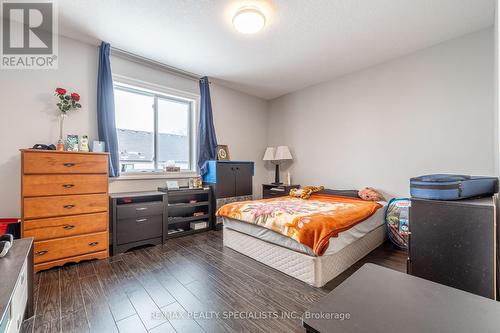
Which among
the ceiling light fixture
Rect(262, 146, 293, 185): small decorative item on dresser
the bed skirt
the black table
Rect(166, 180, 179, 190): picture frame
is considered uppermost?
the ceiling light fixture

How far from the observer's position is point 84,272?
2.15 meters

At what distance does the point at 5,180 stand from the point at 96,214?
1023 millimetres

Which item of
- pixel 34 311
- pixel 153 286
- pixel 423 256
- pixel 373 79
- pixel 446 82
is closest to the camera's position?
pixel 423 256

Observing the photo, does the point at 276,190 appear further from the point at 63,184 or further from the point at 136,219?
the point at 63,184

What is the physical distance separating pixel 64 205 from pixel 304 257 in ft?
8.27

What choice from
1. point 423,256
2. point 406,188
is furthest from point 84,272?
point 406,188

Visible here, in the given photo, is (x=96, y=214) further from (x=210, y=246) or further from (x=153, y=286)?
(x=210, y=246)

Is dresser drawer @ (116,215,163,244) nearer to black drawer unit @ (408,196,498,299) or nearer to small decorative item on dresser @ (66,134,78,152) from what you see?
small decorative item on dresser @ (66,134,78,152)

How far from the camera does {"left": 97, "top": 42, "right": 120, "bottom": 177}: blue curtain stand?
2.84 m

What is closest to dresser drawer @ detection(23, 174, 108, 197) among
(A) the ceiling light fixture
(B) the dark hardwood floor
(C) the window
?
(C) the window

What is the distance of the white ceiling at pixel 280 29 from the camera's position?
2.16m

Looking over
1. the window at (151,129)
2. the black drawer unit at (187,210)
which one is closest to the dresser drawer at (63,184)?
the window at (151,129)

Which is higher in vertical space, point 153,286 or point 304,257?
point 304,257

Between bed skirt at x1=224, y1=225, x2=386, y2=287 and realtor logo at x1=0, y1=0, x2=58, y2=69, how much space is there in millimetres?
3101
